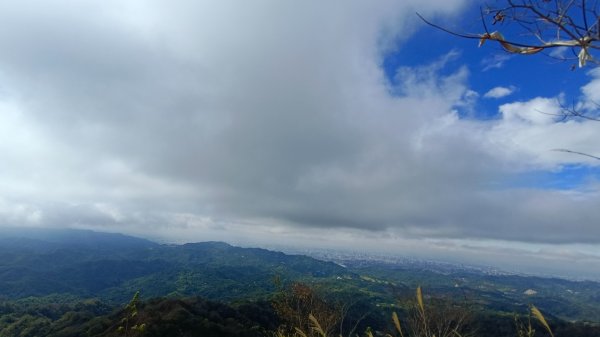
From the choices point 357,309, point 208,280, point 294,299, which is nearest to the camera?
point 294,299

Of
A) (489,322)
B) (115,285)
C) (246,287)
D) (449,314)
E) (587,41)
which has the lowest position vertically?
(115,285)

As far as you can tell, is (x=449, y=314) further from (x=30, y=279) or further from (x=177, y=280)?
(x=30, y=279)

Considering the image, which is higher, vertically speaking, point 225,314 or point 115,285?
point 225,314

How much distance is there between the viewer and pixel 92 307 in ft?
312

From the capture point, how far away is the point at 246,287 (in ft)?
504

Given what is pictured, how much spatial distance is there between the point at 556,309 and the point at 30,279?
24772 cm

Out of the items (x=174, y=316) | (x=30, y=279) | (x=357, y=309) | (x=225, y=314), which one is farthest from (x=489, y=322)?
(x=30, y=279)

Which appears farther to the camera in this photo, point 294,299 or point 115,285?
point 115,285

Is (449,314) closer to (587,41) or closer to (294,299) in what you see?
(294,299)

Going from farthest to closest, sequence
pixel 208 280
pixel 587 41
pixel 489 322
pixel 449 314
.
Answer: pixel 208 280 → pixel 489 322 → pixel 449 314 → pixel 587 41

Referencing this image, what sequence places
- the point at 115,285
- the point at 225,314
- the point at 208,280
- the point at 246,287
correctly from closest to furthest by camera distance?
the point at 225,314 → the point at 246,287 → the point at 208,280 → the point at 115,285

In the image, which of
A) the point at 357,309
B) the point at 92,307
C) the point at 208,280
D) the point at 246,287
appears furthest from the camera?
the point at 208,280

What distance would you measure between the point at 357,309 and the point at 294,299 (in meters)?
91.7

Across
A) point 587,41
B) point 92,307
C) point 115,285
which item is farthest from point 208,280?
point 587,41
